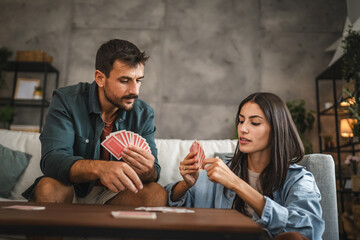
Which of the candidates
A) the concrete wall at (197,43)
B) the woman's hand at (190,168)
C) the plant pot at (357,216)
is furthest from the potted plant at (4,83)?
the plant pot at (357,216)

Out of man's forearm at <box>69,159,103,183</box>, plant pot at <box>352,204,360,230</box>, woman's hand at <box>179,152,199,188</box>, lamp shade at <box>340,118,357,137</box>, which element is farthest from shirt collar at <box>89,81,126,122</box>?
lamp shade at <box>340,118,357,137</box>

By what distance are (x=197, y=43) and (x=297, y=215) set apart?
13.1 feet

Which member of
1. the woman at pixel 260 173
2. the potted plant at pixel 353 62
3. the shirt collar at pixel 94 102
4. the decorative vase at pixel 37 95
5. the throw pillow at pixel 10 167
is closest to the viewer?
the woman at pixel 260 173

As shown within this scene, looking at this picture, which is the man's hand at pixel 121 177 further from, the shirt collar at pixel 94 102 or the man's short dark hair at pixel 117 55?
the man's short dark hair at pixel 117 55

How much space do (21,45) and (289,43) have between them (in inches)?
163

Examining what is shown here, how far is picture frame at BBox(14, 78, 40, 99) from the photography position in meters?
4.82

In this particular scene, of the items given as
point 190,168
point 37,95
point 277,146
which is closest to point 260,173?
point 277,146

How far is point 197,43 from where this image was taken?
16.3ft

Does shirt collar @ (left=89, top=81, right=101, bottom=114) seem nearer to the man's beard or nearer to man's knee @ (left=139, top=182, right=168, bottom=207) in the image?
the man's beard

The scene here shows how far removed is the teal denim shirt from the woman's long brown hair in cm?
63

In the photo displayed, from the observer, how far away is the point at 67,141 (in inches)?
68.9

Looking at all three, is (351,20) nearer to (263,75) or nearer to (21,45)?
(263,75)

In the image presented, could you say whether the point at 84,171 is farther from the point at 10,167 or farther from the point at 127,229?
the point at 10,167

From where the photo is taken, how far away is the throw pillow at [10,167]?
2.25m
